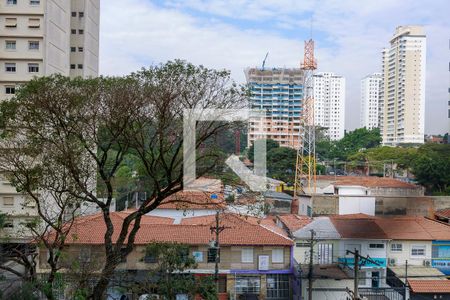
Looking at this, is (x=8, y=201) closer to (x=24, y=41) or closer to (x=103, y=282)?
(x=24, y=41)

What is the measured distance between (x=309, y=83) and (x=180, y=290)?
446 cm

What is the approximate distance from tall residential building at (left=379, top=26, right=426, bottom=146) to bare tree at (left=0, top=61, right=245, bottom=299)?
0.86 m

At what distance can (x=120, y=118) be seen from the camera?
2428 mm

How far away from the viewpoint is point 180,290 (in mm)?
2340

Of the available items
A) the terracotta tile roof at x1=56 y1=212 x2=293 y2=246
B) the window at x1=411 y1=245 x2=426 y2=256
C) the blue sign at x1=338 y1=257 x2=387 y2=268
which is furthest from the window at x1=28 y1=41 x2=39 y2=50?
the window at x1=411 y1=245 x2=426 y2=256

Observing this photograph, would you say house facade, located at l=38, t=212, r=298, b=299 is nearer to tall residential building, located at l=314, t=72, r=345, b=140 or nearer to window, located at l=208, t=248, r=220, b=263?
window, located at l=208, t=248, r=220, b=263

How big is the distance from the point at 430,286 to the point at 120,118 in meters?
3.14

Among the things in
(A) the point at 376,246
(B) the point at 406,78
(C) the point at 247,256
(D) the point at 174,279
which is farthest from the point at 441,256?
(D) the point at 174,279

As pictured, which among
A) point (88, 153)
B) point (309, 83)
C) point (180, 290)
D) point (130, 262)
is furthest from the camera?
point (309, 83)

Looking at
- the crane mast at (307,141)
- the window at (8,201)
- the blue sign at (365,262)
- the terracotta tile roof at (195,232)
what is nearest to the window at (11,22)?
the window at (8,201)

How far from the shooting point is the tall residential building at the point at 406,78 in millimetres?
2012

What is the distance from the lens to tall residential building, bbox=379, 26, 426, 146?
6.60 feet

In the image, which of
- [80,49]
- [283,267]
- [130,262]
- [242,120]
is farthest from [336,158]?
[242,120]

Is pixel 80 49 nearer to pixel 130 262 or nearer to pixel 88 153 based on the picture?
pixel 130 262
